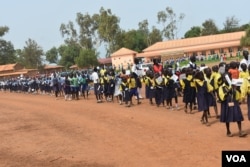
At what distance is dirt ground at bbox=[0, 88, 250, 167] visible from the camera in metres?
9.83

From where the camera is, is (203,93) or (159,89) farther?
(159,89)

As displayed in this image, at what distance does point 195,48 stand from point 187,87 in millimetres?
53998

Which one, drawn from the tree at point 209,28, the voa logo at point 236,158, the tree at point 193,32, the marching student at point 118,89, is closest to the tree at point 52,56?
the tree at point 193,32

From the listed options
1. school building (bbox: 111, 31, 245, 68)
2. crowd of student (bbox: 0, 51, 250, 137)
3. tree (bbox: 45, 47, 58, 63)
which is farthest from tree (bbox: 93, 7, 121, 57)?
crowd of student (bbox: 0, 51, 250, 137)

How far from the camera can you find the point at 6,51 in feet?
302

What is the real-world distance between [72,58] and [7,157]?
235 ft

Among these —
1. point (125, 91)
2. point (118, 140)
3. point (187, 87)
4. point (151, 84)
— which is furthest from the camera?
point (125, 91)

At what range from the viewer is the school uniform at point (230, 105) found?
10.8m

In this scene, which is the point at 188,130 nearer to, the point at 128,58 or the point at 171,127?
the point at 171,127

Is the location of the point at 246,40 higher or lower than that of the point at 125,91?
higher

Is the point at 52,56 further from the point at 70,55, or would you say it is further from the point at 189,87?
the point at 189,87

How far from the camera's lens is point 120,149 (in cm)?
1098

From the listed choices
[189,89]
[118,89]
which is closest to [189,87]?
[189,89]

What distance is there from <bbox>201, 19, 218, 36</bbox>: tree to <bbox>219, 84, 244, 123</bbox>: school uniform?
87.2 m
